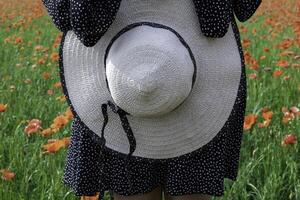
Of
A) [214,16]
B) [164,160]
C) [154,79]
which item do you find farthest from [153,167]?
[214,16]

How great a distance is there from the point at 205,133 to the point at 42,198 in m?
0.76

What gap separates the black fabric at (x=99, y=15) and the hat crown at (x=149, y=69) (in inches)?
2.2

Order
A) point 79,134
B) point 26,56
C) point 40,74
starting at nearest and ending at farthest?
1. point 79,134
2. point 40,74
3. point 26,56

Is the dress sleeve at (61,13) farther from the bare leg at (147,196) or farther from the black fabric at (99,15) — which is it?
the bare leg at (147,196)

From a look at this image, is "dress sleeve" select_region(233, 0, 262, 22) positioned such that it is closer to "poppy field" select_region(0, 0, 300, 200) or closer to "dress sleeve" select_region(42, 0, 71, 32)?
"dress sleeve" select_region(42, 0, 71, 32)

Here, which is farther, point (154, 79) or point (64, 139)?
point (64, 139)

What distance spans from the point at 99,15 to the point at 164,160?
35 centimetres

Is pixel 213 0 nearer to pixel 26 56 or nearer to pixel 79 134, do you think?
pixel 79 134

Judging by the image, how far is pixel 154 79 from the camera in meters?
1.18

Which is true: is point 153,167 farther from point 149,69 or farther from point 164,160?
point 149,69

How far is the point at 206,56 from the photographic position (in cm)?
124

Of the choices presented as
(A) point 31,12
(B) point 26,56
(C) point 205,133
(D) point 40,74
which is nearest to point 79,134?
(C) point 205,133

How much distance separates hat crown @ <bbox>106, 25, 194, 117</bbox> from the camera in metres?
1.18

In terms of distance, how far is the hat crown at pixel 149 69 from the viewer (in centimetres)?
118
